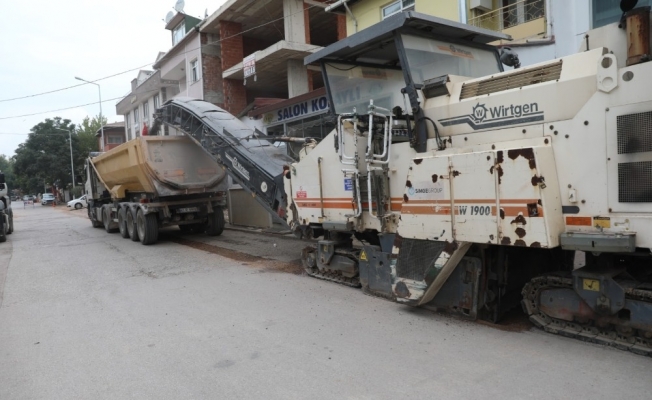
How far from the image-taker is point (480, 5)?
1069 cm

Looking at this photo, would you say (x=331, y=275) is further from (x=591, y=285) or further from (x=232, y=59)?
(x=232, y=59)

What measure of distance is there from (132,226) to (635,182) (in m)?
12.4

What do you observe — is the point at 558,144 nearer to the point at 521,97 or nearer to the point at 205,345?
the point at 521,97

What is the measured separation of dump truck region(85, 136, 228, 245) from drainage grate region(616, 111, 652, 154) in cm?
987

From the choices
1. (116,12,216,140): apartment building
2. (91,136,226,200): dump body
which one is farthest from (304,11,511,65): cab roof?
(116,12,216,140): apartment building

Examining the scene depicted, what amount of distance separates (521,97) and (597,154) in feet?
3.00

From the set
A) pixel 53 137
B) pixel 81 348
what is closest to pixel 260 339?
pixel 81 348

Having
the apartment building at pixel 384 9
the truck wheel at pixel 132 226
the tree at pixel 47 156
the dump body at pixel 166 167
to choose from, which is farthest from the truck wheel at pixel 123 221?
the tree at pixel 47 156

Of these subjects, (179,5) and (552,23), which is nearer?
(552,23)

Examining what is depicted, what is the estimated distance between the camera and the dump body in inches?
464

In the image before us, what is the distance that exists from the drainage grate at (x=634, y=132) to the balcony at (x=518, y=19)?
7.14 m

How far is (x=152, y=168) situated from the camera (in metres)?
11.7

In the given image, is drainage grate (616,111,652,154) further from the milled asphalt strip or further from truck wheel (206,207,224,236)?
truck wheel (206,207,224,236)

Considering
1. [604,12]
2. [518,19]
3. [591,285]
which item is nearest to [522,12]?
[518,19]
